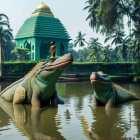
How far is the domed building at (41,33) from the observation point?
3331 cm

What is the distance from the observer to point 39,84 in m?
7.36

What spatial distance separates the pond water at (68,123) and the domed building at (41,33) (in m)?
26.3

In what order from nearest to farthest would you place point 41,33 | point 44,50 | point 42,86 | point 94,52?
point 42,86 → point 41,33 → point 44,50 → point 94,52

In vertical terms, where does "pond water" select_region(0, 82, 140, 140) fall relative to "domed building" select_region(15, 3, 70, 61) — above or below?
below

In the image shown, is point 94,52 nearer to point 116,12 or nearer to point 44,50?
point 44,50

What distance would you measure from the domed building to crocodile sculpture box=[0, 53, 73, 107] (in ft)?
83.1

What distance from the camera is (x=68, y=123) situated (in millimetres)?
5504

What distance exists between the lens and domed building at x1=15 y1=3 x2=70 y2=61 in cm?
3331

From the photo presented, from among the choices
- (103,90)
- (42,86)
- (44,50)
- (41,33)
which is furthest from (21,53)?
(103,90)

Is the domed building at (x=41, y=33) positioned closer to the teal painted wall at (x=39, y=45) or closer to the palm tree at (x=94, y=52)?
the teal painted wall at (x=39, y=45)

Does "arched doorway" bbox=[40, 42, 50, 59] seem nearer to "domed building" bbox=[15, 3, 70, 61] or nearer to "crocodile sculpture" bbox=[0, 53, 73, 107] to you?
"domed building" bbox=[15, 3, 70, 61]

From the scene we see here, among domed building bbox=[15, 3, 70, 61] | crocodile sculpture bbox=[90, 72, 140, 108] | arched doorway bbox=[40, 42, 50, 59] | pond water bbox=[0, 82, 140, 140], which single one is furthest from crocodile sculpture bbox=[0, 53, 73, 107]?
arched doorway bbox=[40, 42, 50, 59]

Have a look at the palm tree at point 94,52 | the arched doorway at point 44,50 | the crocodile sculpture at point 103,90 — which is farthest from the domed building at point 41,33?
the crocodile sculpture at point 103,90

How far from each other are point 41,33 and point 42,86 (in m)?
26.7
